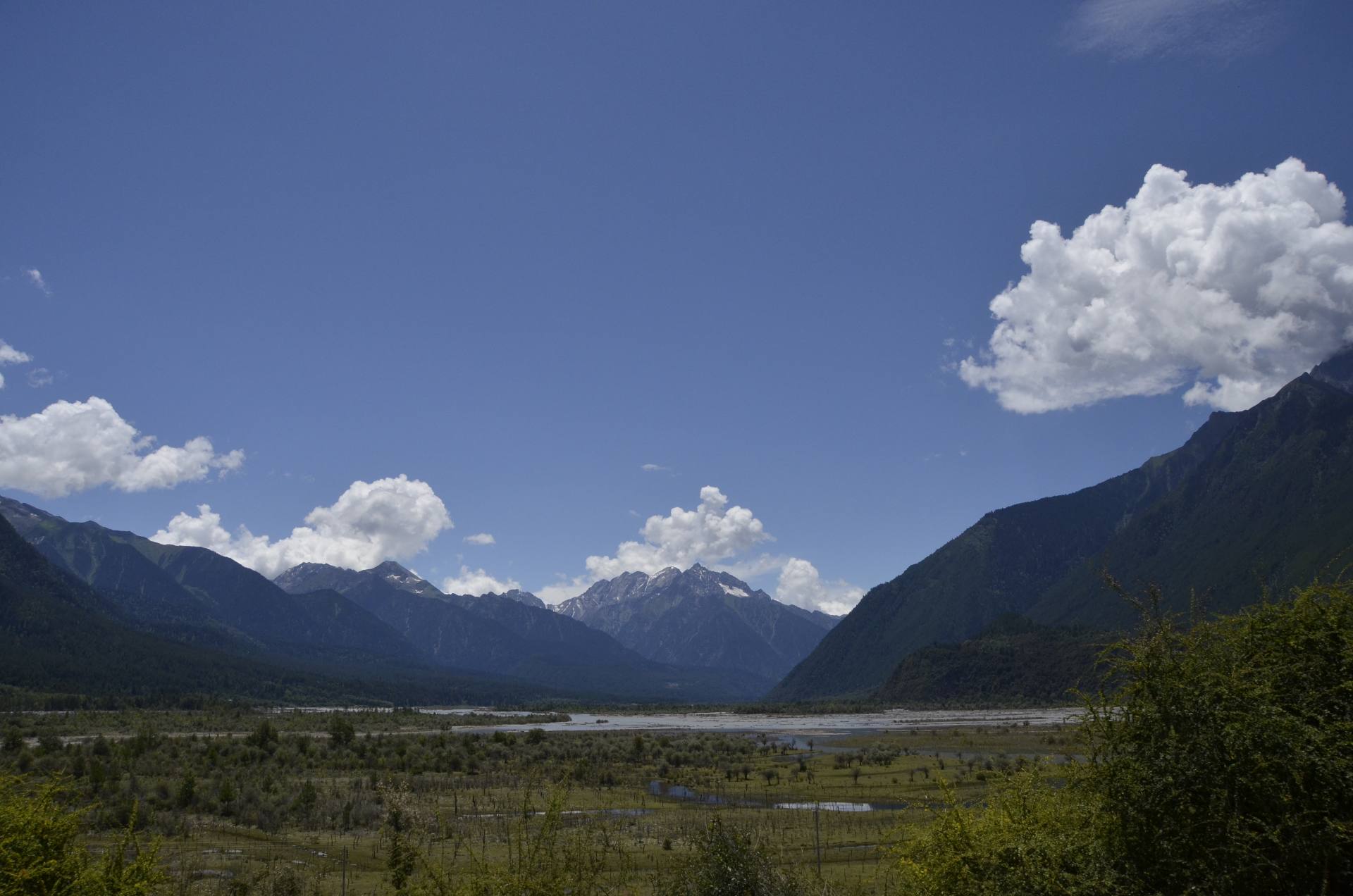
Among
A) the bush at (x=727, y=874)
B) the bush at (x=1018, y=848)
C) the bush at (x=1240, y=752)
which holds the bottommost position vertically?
the bush at (x=727, y=874)

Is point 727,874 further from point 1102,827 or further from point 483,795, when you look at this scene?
point 483,795

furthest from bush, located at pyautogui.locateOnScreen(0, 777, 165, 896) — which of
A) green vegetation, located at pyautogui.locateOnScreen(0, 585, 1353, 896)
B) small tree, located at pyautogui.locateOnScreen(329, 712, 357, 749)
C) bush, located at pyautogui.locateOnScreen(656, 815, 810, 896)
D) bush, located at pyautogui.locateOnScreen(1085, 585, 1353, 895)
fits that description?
small tree, located at pyautogui.locateOnScreen(329, 712, 357, 749)

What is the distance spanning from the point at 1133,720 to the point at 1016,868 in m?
2.56

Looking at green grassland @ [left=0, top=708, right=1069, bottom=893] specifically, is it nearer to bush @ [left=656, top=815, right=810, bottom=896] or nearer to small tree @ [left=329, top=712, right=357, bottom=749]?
small tree @ [left=329, top=712, right=357, bottom=749]

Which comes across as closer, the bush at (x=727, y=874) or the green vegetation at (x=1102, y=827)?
the green vegetation at (x=1102, y=827)

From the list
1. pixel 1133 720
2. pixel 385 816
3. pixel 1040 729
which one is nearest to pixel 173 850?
pixel 385 816

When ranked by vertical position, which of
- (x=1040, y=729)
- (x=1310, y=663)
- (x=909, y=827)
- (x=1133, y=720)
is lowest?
(x=1040, y=729)

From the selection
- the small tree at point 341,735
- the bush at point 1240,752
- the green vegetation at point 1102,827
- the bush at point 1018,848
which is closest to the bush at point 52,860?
the green vegetation at point 1102,827

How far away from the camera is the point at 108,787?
128 feet

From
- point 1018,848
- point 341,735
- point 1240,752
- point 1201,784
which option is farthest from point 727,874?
point 341,735

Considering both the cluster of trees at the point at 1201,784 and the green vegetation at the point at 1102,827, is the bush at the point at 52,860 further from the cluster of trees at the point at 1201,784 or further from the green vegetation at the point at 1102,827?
the cluster of trees at the point at 1201,784

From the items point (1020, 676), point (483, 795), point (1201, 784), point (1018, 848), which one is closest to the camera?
point (1201, 784)

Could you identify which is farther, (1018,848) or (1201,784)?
(1018,848)

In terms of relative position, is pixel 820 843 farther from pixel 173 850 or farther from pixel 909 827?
pixel 173 850
